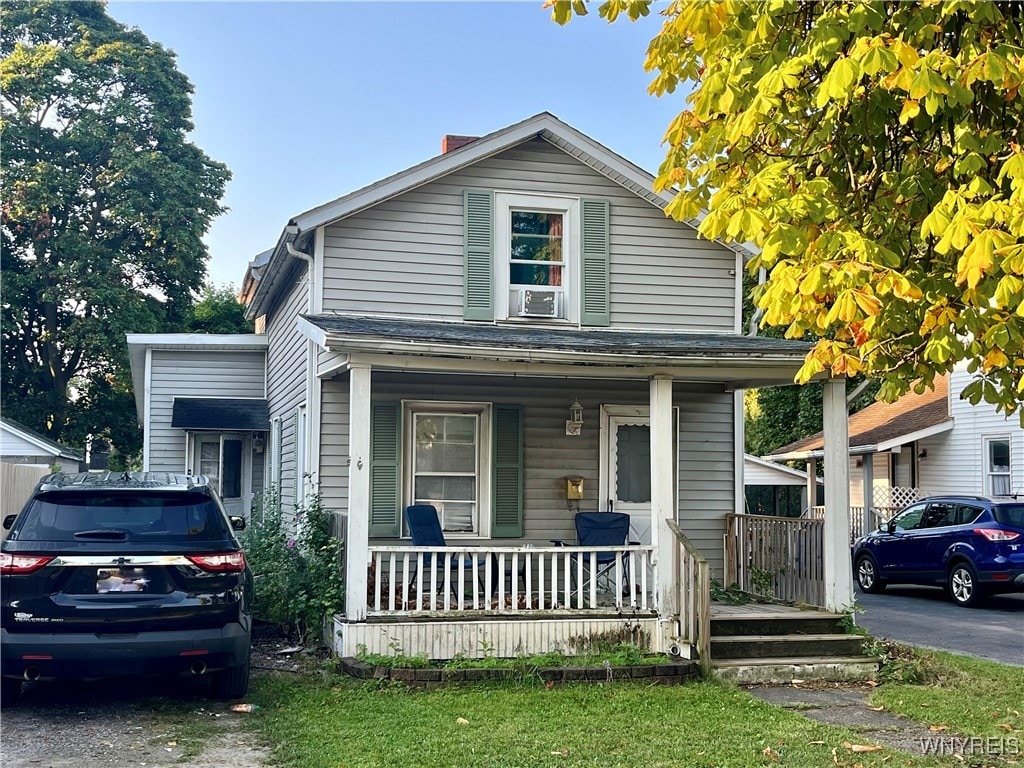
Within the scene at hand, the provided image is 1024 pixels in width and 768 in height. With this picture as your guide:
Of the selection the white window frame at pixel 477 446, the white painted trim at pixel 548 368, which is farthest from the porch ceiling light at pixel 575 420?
the white painted trim at pixel 548 368

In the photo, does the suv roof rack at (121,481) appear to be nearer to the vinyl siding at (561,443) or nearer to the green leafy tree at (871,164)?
the vinyl siding at (561,443)

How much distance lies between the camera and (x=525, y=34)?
397 inches

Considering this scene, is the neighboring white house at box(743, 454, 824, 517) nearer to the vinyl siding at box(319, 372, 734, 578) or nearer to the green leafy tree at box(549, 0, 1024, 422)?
the vinyl siding at box(319, 372, 734, 578)

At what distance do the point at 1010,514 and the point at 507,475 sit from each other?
8323 mm

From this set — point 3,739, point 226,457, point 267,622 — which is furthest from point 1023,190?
point 226,457

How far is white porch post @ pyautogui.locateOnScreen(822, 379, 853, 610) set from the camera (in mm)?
10188

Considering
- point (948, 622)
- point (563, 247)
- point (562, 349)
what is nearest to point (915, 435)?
point (948, 622)

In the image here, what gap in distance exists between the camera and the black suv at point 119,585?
670 centimetres

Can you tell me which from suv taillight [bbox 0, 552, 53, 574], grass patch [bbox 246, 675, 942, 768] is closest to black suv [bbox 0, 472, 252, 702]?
suv taillight [bbox 0, 552, 53, 574]

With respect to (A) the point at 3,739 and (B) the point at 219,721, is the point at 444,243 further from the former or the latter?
(A) the point at 3,739

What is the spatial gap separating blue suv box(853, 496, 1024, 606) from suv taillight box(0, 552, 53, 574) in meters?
13.3

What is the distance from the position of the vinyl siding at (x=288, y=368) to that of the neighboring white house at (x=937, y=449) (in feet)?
42.4

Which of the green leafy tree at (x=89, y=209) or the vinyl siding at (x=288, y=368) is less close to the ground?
the green leafy tree at (x=89, y=209)

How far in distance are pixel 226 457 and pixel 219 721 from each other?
1022cm
